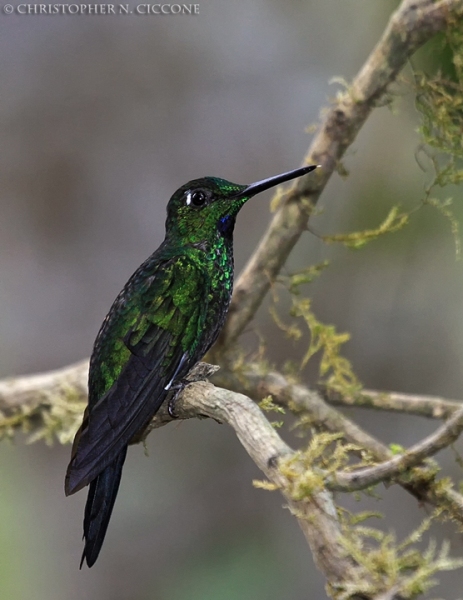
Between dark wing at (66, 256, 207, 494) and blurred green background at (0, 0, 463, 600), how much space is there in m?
1.82

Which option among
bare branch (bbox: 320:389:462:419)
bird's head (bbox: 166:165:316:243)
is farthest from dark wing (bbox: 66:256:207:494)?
bare branch (bbox: 320:389:462:419)

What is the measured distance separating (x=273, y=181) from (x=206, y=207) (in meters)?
0.27

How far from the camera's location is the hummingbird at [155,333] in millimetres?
1198

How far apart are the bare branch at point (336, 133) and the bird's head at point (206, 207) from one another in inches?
16.0

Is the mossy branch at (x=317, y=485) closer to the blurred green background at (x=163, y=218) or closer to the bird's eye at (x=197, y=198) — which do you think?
the bird's eye at (x=197, y=198)

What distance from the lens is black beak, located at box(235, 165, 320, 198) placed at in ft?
4.26

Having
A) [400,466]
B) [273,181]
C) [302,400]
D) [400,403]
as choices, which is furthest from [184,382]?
[400,403]

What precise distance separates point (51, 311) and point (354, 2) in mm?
2006

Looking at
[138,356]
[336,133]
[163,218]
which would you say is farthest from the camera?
[163,218]

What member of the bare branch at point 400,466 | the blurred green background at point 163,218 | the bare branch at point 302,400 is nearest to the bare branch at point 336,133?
the bare branch at point 302,400

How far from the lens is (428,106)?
1825 mm

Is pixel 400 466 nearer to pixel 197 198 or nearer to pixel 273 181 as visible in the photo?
pixel 273 181

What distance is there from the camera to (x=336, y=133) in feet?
6.20

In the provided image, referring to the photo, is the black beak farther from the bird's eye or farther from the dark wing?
the dark wing
